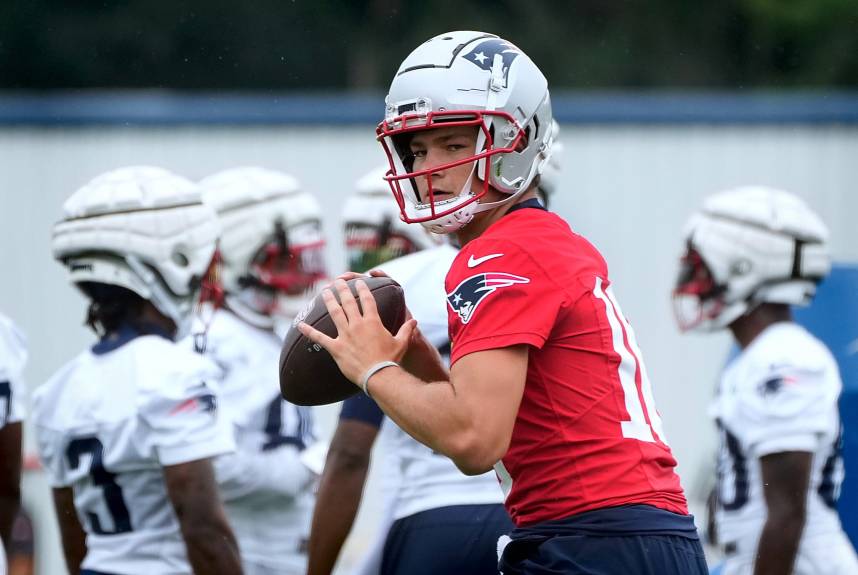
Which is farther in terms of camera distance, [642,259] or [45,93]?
[45,93]

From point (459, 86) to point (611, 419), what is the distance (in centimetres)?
84

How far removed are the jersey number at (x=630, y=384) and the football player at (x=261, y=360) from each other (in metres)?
2.12

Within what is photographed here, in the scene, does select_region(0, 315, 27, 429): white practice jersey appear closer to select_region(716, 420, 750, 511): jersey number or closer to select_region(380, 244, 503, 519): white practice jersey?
select_region(380, 244, 503, 519): white practice jersey

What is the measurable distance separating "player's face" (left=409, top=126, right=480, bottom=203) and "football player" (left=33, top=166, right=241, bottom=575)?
1.15 m

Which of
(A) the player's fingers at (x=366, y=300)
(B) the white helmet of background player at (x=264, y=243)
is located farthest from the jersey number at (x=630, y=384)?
(B) the white helmet of background player at (x=264, y=243)

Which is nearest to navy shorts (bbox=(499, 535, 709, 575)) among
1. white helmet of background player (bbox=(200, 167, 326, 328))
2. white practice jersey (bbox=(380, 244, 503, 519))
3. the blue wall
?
white practice jersey (bbox=(380, 244, 503, 519))

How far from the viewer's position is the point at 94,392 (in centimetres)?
401

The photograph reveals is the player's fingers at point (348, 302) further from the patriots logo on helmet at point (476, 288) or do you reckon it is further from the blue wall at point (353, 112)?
the blue wall at point (353, 112)

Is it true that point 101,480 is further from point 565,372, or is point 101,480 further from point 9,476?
point 565,372

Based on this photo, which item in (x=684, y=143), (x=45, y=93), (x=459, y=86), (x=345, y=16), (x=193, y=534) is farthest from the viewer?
(x=345, y=16)

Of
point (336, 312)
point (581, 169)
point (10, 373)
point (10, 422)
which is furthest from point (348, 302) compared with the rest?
point (581, 169)

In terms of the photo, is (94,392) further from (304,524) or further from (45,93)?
(45,93)

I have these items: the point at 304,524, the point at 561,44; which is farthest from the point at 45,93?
the point at 304,524

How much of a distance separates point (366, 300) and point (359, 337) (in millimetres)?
102
